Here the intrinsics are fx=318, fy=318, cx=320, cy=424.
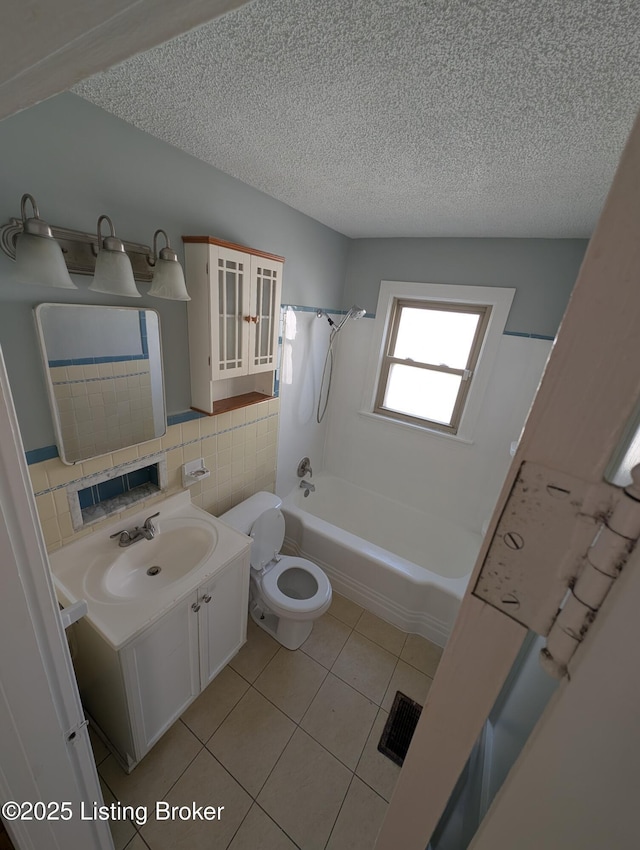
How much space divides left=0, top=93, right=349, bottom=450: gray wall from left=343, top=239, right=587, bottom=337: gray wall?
104 cm

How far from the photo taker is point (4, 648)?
585 millimetres

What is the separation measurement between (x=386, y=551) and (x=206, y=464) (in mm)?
1260

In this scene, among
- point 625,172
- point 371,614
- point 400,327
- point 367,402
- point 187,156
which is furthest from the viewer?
point 367,402

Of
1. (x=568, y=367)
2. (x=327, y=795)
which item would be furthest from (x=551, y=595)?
(x=327, y=795)

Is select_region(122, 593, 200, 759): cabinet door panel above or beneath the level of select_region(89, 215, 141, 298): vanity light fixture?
beneath

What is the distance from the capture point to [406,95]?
83 cm

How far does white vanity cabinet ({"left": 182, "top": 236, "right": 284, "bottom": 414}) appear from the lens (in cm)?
134

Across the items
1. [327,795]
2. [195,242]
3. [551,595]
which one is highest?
[195,242]

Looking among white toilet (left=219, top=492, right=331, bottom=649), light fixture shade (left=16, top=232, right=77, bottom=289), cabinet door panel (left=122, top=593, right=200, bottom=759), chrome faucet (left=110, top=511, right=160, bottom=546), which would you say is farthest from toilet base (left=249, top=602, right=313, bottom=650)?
light fixture shade (left=16, top=232, right=77, bottom=289)

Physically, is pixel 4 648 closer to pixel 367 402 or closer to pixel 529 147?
pixel 529 147

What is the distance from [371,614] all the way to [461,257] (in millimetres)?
2390

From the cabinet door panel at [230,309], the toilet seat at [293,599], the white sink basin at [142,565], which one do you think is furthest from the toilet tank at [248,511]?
the cabinet door panel at [230,309]

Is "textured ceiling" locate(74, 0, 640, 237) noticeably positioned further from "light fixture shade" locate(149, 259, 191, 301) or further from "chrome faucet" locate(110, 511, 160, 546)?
"chrome faucet" locate(110, 511, 160, 546)

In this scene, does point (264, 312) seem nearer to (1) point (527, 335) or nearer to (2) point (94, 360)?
(2) point (94, 360)
